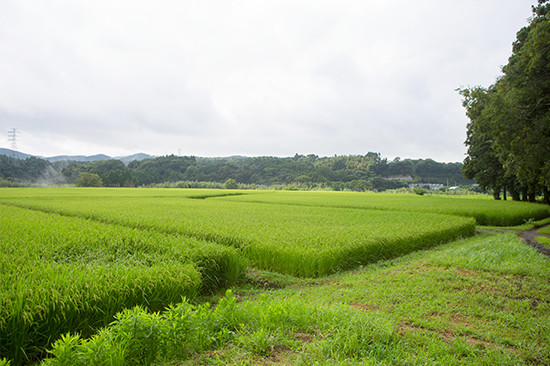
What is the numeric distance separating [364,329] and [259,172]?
8836 cm

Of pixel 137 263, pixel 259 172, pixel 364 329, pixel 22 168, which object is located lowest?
pixel 364 329

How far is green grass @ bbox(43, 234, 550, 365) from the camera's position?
2.75 m

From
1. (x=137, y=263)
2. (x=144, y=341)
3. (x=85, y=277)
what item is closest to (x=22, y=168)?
(x=137, y=263)

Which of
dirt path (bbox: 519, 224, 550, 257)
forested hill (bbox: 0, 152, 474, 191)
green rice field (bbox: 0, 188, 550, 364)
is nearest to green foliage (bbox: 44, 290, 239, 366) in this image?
green rice field (bbox: 0, 188, 550, 364)

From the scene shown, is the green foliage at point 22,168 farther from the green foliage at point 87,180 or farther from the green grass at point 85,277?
the green grass at point 85,277

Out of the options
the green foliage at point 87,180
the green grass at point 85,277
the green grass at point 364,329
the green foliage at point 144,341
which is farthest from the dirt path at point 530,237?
the green foliage at point 87,180

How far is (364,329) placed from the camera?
3191 millimetres

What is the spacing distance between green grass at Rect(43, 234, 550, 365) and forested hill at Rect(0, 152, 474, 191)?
73.3 m

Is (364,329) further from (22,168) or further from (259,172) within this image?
(22,168)

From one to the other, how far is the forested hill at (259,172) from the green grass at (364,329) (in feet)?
240

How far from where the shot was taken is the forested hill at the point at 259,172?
7375cm

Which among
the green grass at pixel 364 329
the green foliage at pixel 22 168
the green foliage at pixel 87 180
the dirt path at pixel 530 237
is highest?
the green foliage at pixel 22 168

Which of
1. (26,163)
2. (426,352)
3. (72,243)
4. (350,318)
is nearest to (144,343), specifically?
(350,318)

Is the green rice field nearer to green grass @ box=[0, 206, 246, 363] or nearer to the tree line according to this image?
green grass @ box=[0, 206, 246, 363]
